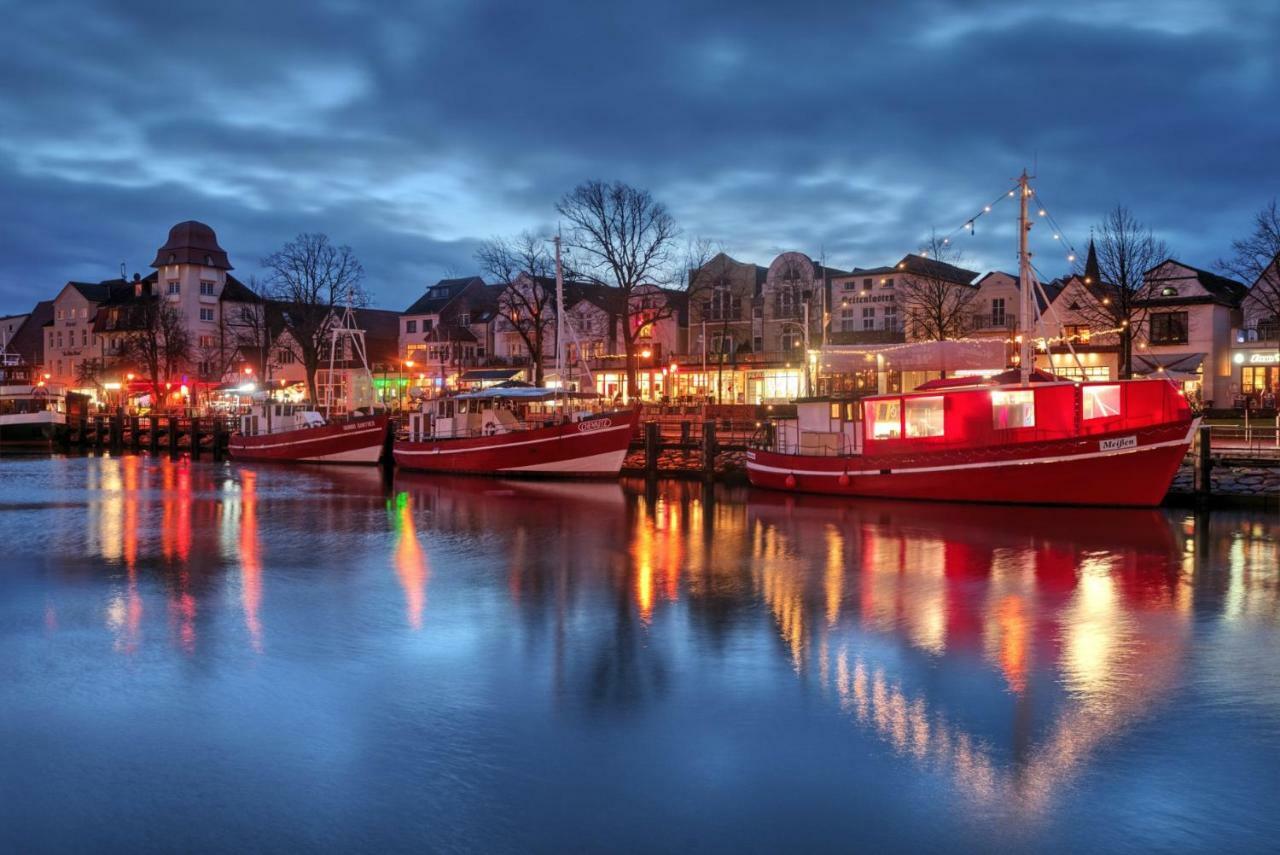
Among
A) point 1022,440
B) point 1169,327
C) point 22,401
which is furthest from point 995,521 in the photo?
point 22,401

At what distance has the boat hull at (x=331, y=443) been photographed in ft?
161

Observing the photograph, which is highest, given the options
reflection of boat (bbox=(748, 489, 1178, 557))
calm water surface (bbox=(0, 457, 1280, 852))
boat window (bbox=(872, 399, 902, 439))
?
boat window (bbox=(872, 399, 902, 439))

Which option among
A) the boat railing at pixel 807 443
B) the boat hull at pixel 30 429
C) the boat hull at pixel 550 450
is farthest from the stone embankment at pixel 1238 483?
the boat hull at pixel 30 429

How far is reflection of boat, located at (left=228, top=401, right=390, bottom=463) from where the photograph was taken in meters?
49.3

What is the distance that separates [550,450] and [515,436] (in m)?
1.61

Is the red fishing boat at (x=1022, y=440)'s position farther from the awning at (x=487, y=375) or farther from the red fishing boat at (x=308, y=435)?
the awning at (x=487, y=375)

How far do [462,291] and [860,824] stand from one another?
79715mm

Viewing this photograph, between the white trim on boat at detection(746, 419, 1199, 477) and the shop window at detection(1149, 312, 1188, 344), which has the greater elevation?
the shop window at detection(1149, 312, 1188, 344)

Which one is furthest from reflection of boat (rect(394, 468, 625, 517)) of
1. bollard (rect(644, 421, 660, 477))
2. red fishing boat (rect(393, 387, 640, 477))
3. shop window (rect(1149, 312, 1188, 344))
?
shop window (rect(1149, 312, 1188, 344))

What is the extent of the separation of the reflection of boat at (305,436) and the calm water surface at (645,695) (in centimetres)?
2610

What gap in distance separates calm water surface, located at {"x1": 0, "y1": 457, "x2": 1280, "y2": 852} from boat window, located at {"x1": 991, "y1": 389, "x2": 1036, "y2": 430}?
19.1 feet

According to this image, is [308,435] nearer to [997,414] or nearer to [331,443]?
[331,443]

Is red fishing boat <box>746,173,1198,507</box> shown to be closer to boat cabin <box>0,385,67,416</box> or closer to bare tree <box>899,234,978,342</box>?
bare tree <box>899,234,978,342</box>

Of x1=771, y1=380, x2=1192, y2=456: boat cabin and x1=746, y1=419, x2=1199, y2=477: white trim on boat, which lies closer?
x1=746, y1=419, x2=1199, y2=477: white trim on boat
